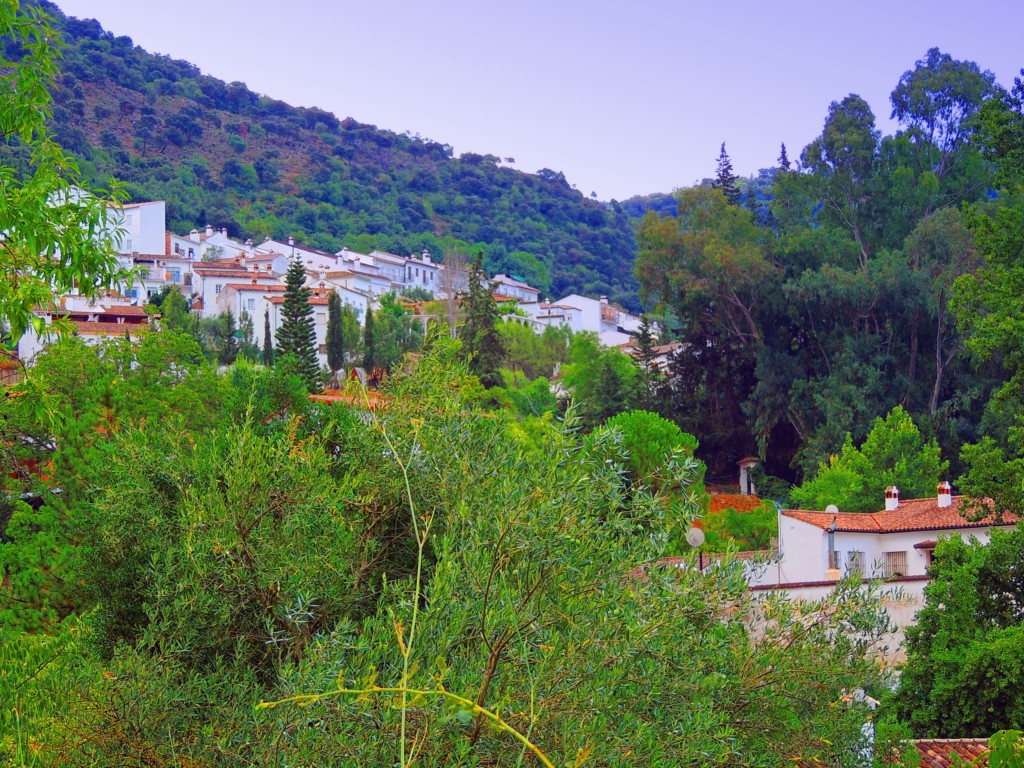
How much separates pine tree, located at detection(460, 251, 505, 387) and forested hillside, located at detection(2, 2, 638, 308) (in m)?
55.4

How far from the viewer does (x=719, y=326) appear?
4947cm

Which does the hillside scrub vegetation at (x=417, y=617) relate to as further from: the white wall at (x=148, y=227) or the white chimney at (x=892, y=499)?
the white wall at (x=148, y=227)

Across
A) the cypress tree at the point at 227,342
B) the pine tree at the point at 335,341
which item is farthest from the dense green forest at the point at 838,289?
the cypress tree at the point at 227,342

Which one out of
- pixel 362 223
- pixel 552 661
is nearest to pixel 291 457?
pixel 552 661

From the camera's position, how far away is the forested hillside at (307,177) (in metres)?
111

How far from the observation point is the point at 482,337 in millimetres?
49188

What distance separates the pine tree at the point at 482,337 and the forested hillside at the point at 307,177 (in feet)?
182

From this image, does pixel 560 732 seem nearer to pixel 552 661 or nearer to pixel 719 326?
pixel 552 661

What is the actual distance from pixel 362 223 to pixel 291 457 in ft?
378

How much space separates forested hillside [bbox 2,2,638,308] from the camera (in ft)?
365

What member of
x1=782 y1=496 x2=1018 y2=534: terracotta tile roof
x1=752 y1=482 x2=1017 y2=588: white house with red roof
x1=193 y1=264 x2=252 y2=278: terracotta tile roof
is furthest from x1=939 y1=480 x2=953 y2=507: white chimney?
x1=193 y1=264 x2=252 y2=278: terracotta tile roof

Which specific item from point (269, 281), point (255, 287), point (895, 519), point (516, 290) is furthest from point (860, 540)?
point (516, 290)

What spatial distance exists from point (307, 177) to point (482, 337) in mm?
86742

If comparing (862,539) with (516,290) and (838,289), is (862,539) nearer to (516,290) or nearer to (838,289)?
(838,289)
